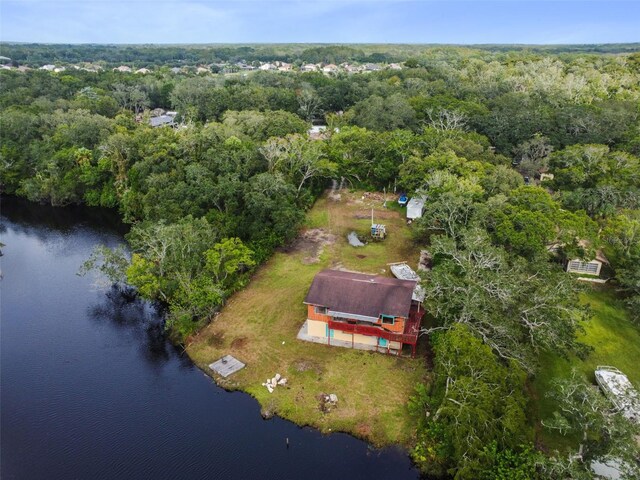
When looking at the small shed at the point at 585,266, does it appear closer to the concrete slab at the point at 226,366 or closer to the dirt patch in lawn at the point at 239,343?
the dirt patch in lawn at the point at 239,343

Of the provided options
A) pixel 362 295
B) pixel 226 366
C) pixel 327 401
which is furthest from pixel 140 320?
pixel 362 295

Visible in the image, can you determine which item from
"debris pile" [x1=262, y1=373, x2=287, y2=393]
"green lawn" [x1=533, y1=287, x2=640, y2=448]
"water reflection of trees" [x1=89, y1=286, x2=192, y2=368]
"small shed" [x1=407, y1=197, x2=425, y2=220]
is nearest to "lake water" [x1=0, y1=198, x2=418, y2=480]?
"water reflection of trees" [x1=89, y1=286, x2=192, y2=368]

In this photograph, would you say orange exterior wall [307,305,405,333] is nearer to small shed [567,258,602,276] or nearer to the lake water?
the lake water

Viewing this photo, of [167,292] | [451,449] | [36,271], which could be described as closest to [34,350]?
[167,292]

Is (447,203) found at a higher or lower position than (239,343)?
higher

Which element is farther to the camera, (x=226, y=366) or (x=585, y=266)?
(x=585, y=266)

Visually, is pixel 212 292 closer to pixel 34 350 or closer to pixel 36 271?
pixel 34 350

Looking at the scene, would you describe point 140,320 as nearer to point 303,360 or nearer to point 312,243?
point 303,360
